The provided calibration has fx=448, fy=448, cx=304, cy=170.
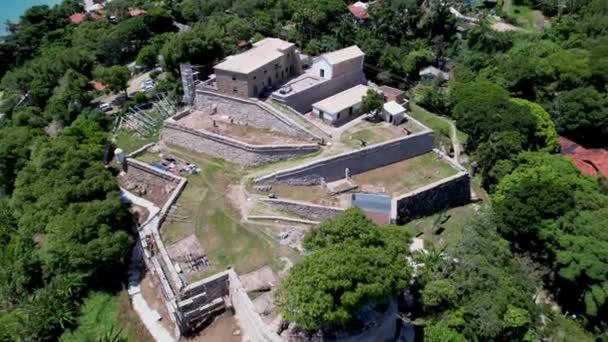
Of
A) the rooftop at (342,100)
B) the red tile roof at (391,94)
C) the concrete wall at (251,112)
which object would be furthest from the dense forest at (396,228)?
the rooftop at (342,100)

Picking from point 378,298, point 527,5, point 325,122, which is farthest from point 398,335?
point 527,5

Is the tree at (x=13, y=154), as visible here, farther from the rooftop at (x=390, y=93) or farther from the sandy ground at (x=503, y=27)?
the sandy ground at (x=503, y=27)

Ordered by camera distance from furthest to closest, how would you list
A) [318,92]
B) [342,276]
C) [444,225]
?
[318,92], [444,225], [342,276]

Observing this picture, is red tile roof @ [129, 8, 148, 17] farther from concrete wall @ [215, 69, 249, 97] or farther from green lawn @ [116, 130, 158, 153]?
concrete wall @ [215, 69, 249, 97]

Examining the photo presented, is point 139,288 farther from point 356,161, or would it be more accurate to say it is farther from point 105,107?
point 105,107

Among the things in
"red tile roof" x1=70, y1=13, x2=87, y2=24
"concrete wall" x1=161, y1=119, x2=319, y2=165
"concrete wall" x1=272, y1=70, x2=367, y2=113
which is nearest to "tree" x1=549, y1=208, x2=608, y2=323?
"concrete wall" x1=161, y1=119, x2=319, y2=165

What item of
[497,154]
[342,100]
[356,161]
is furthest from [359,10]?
[356,161]
